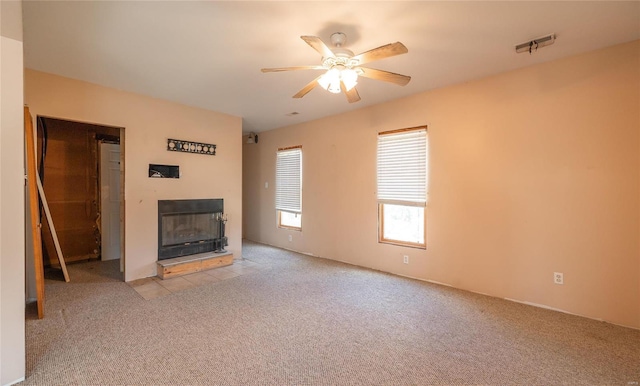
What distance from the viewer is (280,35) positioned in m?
2.45

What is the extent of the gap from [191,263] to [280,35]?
11.2 ft

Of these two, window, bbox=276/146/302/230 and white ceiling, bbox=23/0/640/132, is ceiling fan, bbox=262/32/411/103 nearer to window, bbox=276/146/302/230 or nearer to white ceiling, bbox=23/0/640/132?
white ceiling, bbox=23/0/640/132

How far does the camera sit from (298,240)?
5.65m

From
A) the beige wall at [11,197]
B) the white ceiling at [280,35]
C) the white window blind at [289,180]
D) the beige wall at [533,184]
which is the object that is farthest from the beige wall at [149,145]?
the beige wall at [533,184]

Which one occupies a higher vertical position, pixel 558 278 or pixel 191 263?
pixel 558 278

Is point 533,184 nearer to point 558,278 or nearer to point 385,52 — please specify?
point 558,278

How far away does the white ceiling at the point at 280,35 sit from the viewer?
209 centimetres

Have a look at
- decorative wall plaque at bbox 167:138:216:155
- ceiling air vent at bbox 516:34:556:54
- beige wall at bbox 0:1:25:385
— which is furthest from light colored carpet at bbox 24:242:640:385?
ceiling air vent at bbox 516:34:556:54

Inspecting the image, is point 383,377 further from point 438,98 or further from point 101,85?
point 101,85

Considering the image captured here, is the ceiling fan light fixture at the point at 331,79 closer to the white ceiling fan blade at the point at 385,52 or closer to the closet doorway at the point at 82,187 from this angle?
the white ceiling fan blade at the point at 385,52

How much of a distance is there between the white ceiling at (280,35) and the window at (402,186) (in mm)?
810

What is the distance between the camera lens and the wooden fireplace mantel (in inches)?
157

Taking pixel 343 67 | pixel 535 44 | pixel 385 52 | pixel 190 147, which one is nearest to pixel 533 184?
pixel 535 44

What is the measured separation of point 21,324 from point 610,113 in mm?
5078
